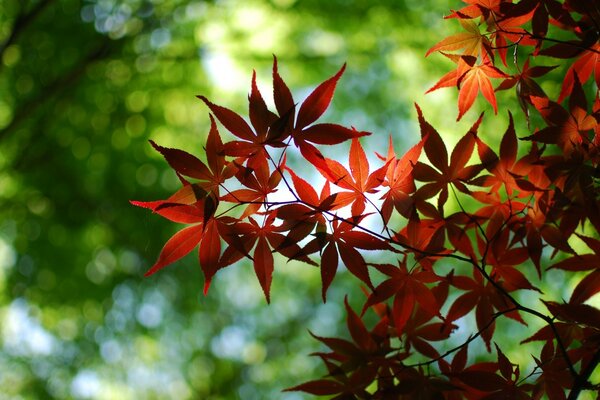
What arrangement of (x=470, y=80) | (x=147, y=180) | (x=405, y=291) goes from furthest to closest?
(x=147, y=180) → (x=470, y=80) → (x=405, y=291)

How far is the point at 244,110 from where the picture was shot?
305 cm

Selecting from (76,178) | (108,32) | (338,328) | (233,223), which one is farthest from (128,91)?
(233,223)

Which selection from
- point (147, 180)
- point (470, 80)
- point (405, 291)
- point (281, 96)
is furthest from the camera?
point (147, 180)

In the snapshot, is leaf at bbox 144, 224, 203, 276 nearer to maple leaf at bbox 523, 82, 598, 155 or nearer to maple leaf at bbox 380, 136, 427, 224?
maple leaf at bbox 380, 136, 427, 224

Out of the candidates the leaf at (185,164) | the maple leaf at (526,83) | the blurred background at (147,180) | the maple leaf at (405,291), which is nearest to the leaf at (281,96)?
the leaf at (185,164)

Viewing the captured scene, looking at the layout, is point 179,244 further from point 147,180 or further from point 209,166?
point 147,180

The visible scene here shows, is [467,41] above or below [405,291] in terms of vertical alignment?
above

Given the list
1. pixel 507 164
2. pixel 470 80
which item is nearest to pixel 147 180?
pixel 470 80

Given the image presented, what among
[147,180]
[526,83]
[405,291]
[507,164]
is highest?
[147,180]

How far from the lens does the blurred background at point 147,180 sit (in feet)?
9.10

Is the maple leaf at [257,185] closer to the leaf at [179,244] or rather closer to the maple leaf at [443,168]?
the leaf at [179,244]

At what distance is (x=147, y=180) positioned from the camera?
9.46 ft

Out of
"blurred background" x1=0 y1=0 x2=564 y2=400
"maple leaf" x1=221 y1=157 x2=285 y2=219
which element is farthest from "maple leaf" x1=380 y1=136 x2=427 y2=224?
"blurred background" x1=0 y1=0 x2=564 y2=400

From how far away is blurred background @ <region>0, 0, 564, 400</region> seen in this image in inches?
109
